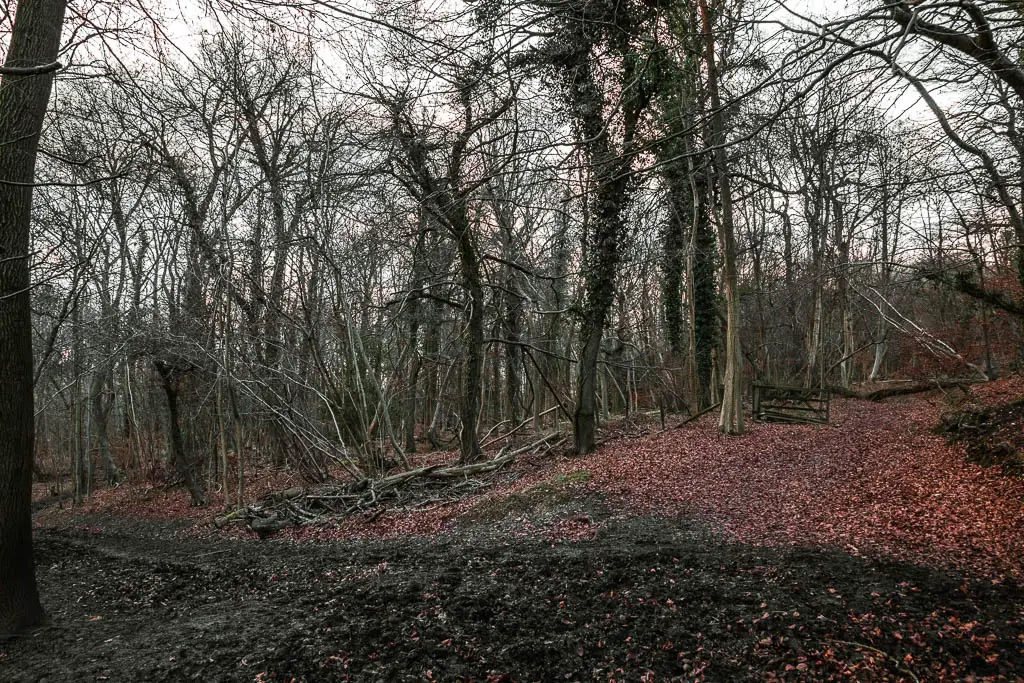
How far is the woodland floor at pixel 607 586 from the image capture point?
3971 mm

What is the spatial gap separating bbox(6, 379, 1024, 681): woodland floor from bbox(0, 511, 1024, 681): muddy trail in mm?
Answer: 20

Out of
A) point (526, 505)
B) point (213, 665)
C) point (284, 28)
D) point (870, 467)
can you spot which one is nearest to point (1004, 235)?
point (870, 467)

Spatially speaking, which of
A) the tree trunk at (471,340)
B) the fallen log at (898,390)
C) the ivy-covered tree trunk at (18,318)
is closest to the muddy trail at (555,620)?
the ivy-covered tree trunk at (18,318)

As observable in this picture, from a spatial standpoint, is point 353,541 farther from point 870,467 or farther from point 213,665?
Result: point 870,467

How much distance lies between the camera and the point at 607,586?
5.35 meters

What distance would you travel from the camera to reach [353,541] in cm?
879

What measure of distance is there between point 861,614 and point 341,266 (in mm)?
10698

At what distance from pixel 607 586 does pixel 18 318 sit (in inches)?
209

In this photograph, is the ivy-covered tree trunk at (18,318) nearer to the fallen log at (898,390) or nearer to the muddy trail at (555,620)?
the muddy trail at (555,620)

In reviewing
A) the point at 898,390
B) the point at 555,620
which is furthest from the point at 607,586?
the point at 898,390

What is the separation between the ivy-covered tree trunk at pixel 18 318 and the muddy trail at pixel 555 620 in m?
0.44

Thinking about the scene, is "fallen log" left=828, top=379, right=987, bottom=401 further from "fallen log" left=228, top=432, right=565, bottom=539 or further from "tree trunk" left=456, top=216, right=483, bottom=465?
"fallen log" left=228, top=432, right=565, bottom=539

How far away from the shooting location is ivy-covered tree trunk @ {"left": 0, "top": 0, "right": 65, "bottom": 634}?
16.1ft

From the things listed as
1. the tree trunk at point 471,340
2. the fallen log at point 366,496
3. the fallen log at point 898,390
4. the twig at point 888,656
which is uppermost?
the tree trunk at point 471,340
